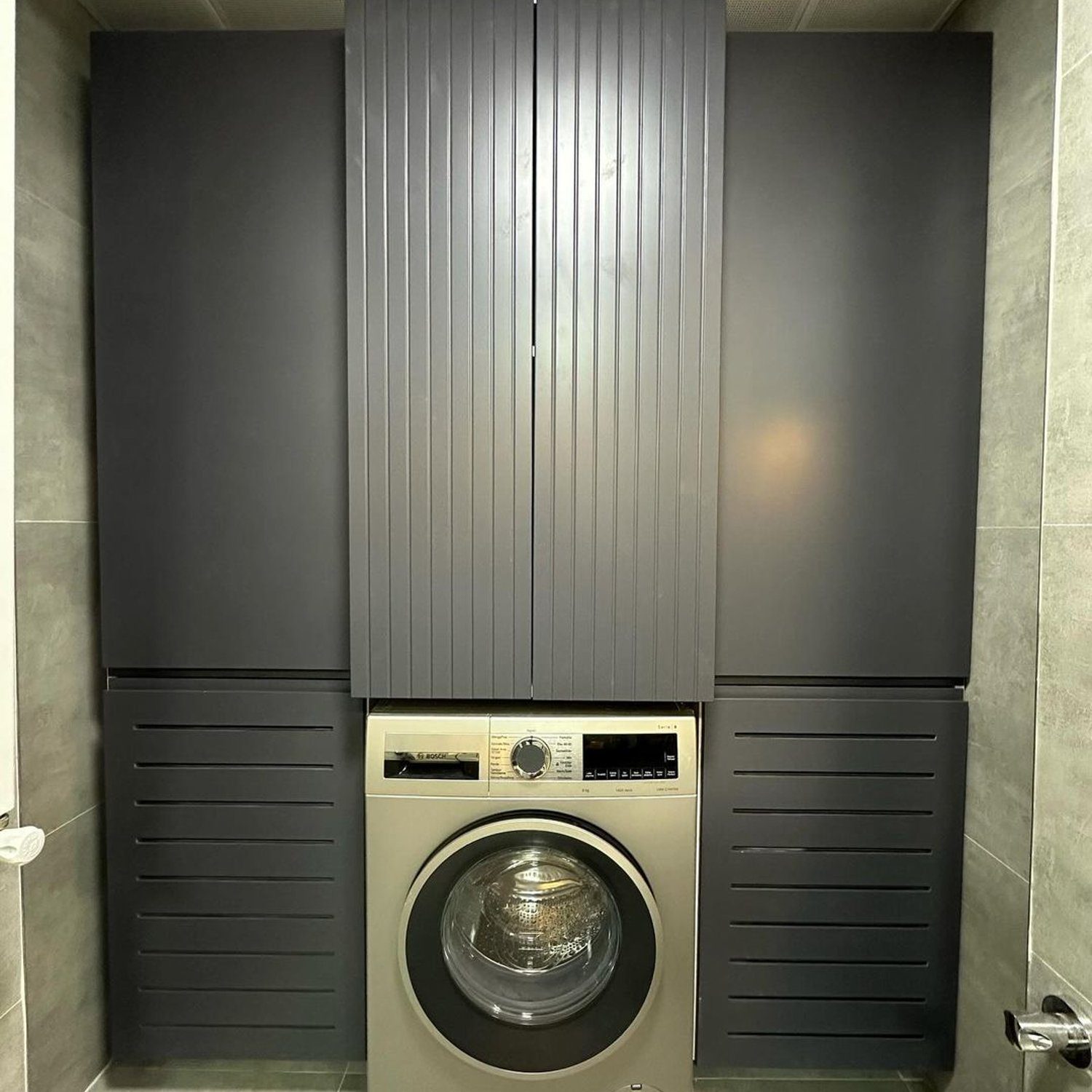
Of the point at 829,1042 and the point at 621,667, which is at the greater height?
the point at 621,667

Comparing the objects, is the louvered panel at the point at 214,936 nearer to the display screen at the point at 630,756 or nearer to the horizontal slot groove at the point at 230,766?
the horizontal slot groove at the point at 230,766

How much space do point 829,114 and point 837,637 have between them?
1.06 m

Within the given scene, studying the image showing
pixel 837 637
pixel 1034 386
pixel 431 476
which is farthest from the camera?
pixel 837 637

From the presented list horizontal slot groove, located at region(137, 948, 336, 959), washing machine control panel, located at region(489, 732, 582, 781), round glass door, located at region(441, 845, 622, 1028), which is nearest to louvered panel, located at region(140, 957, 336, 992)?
horizontal slot groove, located at region(137, 948, 336, 959)

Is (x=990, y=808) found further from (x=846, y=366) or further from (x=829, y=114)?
(x=829, y=114)

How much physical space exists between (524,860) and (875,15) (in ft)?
6.51

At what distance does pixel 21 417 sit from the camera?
1.38 meters

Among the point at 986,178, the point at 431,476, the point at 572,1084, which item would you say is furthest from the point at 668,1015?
the point at 986,178

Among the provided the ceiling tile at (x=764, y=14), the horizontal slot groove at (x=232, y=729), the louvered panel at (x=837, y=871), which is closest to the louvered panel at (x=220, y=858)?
the horizontal slot groove at (x=232, y=729)

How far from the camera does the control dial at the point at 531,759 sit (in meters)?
1.45

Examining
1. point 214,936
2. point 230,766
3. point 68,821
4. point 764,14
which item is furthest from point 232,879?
point 764,14

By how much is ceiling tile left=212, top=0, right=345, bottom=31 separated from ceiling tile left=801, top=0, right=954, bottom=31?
1056 mm

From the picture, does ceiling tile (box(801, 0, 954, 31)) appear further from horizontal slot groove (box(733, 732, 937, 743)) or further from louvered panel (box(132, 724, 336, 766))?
louvered panel (box(132, 724, 336, 766))

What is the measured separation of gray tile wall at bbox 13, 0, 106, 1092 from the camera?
1.39m
